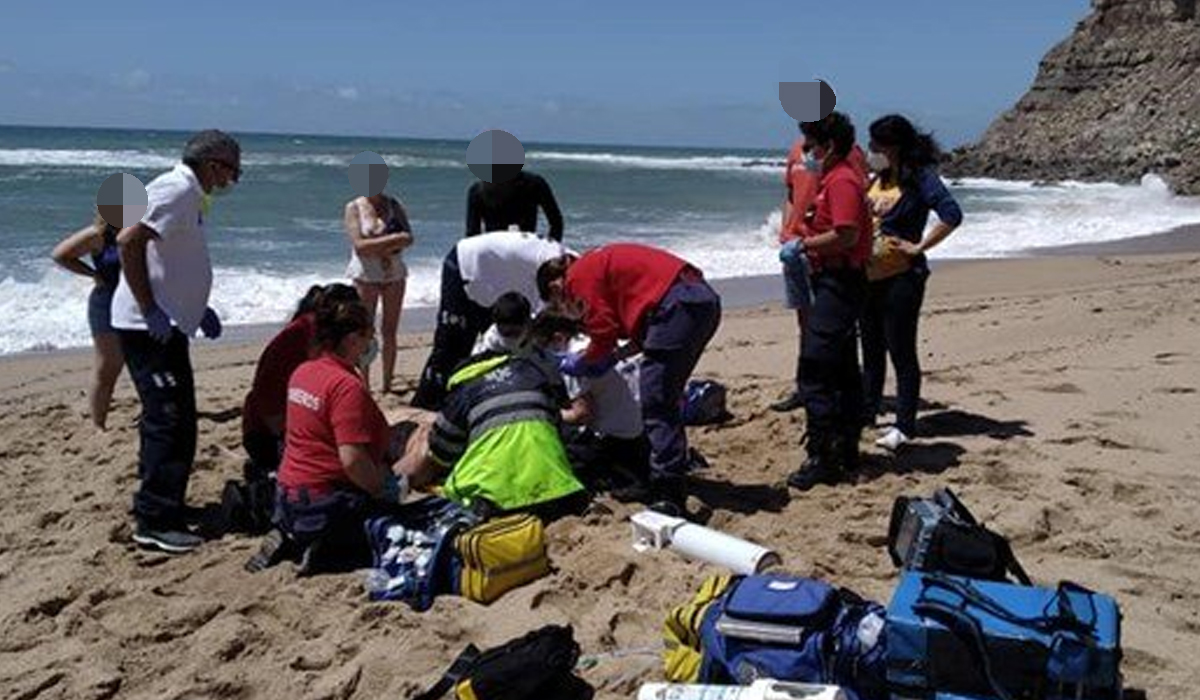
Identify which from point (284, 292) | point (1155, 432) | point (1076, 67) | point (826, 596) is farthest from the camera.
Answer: point (1076, 67)

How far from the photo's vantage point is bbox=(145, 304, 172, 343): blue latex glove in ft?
15.2

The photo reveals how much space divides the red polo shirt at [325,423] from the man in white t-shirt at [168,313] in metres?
0.62

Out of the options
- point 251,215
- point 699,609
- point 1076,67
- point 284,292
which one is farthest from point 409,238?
point 1076,67

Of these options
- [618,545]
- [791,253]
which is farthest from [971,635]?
[791,253]

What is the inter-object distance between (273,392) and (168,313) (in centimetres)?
66

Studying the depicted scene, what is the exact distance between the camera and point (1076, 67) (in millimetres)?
64250

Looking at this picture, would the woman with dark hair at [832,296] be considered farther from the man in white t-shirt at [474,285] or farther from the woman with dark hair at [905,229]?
the man in white t-shirt at [474,285]

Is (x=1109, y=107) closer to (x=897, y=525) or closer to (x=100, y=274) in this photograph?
(x=100, y=274)

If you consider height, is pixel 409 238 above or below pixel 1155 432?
above

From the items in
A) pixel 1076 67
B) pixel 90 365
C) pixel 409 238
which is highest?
pixel 1076 67

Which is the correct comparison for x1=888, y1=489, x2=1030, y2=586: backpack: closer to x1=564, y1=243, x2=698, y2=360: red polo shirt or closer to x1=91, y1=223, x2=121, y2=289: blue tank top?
x1=564, y1=243, x2=698, y2=360: red polo shirt

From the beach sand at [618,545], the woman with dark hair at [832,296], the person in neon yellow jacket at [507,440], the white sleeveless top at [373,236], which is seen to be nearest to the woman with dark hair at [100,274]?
the beach sand at [618,545]

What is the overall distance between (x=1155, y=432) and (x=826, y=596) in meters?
3.51

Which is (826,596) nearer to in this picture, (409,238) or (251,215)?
(409,238)
